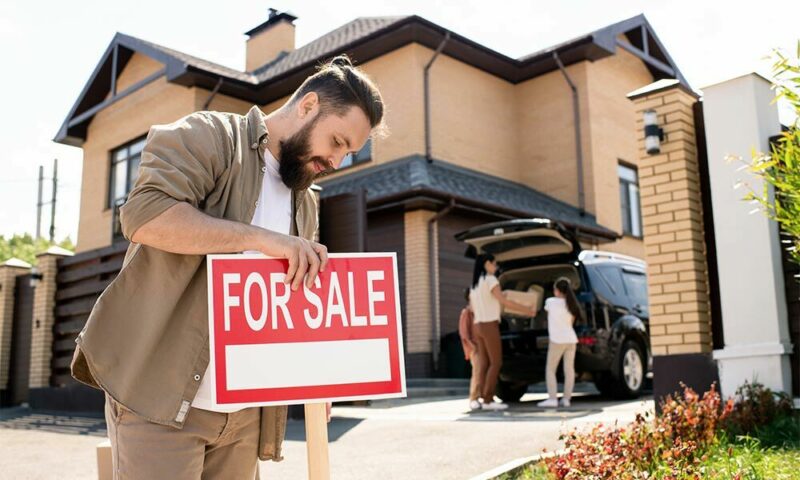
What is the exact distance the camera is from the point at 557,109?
1944 centimetres

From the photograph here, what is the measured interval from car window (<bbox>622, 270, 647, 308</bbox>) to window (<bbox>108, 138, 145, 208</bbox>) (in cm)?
1473

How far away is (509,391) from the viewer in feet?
35.9

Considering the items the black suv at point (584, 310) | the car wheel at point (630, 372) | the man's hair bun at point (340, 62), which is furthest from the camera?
the car wheel at point (630, 372)

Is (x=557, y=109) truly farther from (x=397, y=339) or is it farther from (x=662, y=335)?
(x=397, y=339)

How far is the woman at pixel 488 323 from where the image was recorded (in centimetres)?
964

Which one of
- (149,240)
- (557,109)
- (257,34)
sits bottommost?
(149,240)

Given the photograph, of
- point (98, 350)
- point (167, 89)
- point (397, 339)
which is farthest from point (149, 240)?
point (167, 89)

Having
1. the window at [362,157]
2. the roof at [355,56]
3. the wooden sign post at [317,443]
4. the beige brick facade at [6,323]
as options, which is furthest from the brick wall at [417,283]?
the wooden sign post at [317,443]

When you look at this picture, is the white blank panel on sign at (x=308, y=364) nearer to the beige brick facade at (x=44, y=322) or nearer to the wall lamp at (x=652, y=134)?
the wall lamp at (x=652, y=134)

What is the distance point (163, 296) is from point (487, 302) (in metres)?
7.64

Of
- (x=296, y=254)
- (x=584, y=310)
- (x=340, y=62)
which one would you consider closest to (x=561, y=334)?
(x=584, y=310)

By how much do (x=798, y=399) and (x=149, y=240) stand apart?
5.82 meters

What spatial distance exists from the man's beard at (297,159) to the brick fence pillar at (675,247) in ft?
17.2

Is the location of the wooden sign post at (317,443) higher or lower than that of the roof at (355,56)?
lower
